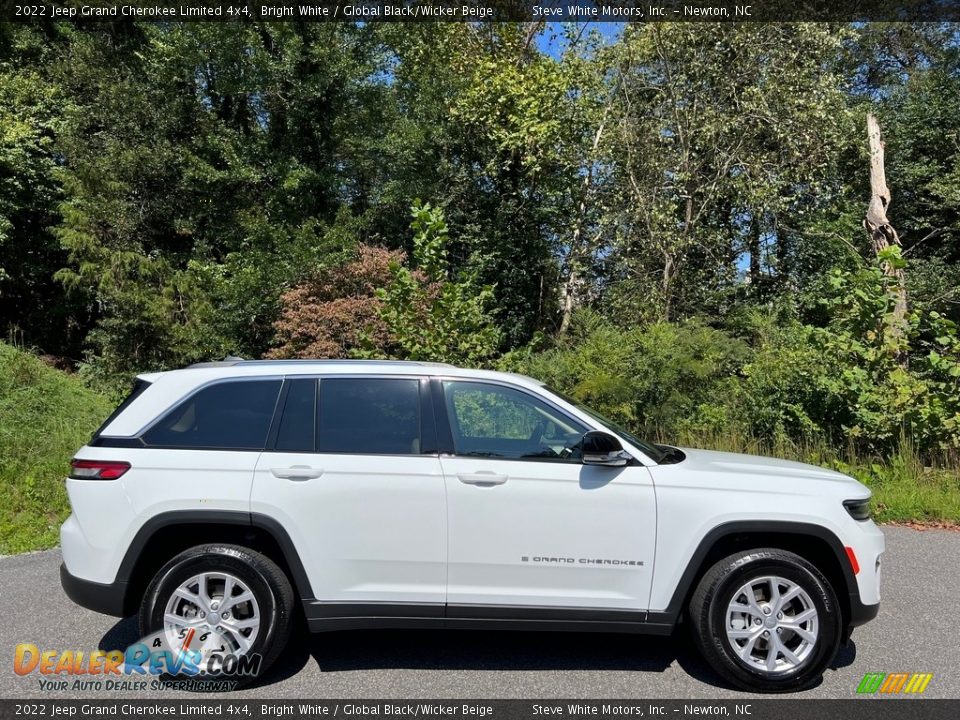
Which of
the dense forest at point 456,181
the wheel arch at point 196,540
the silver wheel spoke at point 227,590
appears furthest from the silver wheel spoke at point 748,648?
the dense forest at point 456,181

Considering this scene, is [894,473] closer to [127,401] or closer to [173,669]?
[173,669]

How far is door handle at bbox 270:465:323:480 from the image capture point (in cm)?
399

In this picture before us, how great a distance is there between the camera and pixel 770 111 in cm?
→ 1563

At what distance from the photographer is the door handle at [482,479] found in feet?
13.0

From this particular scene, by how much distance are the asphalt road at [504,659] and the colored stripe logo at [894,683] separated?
47 millimetres

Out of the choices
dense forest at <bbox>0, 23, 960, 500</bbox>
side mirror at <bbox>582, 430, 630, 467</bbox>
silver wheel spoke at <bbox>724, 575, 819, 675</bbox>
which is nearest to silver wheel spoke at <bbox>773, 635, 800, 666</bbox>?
silver wheel spoke at <bbox>724, 575, 819, 675</bbox>

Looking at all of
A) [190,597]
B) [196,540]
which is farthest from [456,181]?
[190,597]

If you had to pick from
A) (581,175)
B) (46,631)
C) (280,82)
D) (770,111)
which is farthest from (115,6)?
(46,631)

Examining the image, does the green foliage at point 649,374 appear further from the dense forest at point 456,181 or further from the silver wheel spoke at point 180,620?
the silver wheel spoke at point 180,620

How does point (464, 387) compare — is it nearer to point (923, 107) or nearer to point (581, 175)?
point (581, 175)

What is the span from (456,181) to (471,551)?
1673 centimetres

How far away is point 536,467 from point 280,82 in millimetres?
16517

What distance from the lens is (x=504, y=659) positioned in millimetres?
4285

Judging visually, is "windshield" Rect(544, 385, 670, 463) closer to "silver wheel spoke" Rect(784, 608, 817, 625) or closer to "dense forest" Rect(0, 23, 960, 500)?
"silver wheel spoke" Rect(784, 608, 817, 625)
